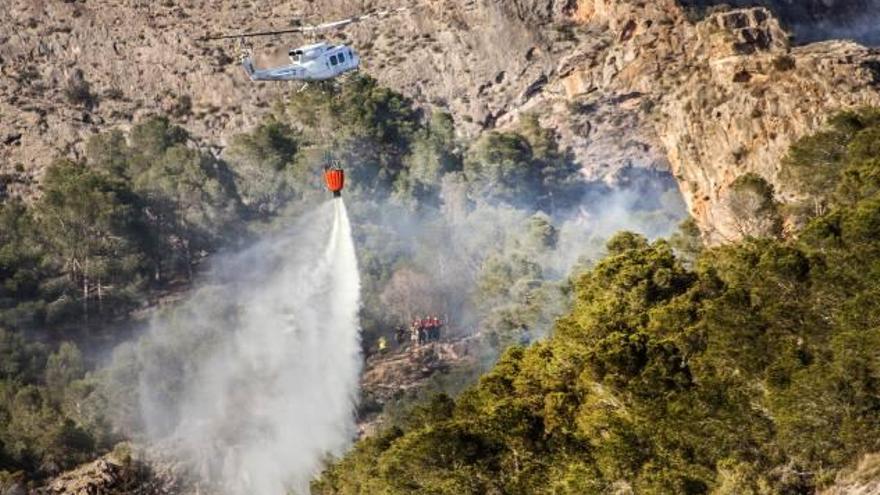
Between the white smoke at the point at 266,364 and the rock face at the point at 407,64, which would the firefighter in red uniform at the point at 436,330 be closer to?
the white smoke at the point at 266,364

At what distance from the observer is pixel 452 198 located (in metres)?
Result: 91.4

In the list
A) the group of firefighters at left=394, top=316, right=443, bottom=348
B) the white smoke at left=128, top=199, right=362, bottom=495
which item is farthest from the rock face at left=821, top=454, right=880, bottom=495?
the group of firefighters at left=394, top=316, right=443, bottom=348

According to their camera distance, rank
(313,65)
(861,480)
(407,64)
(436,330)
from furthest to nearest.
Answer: (407,64) → (436,330) → (313,65) → (861,480)

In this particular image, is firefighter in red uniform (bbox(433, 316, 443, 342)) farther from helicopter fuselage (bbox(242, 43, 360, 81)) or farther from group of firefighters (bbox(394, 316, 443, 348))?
helicopter fuselage (bbox(242, 43, 360, 81))

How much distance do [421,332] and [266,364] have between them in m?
8.96

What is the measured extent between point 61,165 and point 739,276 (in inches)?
2309

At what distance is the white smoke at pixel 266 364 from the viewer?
6931 centimetres

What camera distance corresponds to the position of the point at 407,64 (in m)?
104

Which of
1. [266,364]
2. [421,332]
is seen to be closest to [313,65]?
[421,332]

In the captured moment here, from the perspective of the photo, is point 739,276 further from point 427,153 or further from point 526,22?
point 526,22

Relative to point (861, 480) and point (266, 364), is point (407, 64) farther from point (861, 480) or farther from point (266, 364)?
point (861, 480)

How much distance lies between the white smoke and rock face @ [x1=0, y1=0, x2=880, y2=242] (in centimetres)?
1598

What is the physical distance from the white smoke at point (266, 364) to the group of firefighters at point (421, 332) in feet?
8.65

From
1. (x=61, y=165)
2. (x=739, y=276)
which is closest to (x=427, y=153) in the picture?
(x=61, y=165)
